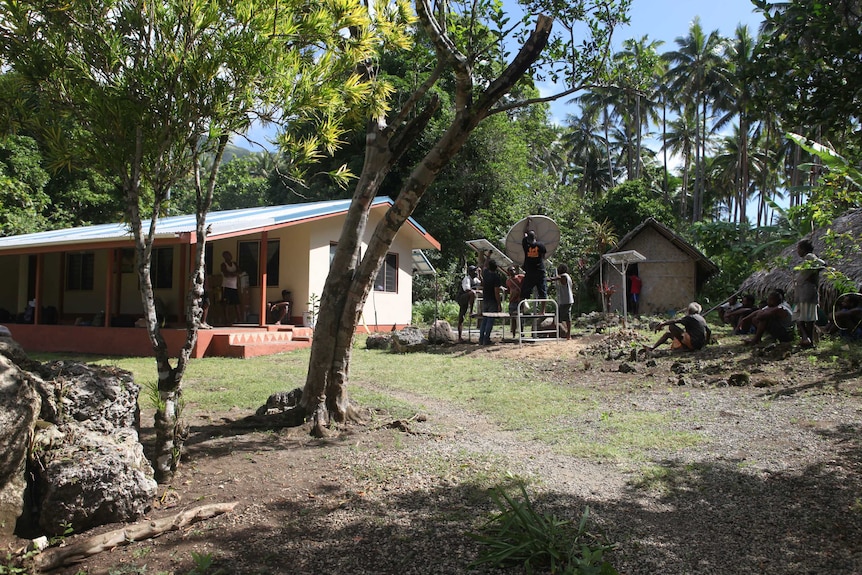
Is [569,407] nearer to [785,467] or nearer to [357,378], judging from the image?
[785,467]

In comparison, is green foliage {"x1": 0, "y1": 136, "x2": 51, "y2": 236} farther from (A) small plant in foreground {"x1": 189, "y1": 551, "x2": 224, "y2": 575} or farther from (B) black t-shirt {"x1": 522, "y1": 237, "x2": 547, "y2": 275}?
(A) small plant in foreground {"x1": 189, "y1": 551, "x2": 224, "y2": 575}

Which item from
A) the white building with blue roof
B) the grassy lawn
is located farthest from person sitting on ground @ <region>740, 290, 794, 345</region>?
the white building with blue roof

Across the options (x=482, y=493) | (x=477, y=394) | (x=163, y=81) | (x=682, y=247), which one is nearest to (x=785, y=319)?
(x=477, y=394)

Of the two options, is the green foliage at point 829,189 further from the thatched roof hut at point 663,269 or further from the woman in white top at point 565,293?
the thatched roof hut at point 663,269

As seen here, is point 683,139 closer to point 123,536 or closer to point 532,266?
point 532,266

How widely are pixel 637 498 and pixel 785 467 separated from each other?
1.55 metres

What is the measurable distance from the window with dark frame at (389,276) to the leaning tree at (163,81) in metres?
14.0

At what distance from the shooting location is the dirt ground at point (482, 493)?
3.42 m

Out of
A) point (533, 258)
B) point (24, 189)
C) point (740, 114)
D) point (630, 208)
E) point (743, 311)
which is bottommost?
point (743, 311)

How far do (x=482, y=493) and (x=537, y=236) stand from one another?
10451 mm

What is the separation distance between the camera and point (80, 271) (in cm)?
1883

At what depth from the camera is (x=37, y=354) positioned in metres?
13.6

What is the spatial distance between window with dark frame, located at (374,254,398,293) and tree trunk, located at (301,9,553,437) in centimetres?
1231

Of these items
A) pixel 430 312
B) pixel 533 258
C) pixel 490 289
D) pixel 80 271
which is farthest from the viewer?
pixel 430 312
